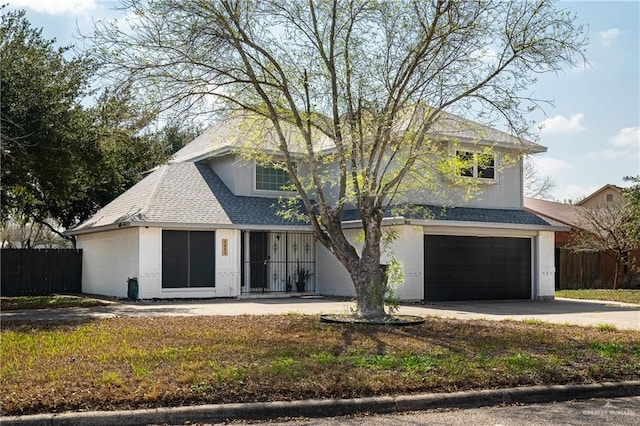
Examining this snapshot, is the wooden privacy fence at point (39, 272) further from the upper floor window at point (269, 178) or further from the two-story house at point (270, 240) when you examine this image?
the upper floor window at point (269, 178)

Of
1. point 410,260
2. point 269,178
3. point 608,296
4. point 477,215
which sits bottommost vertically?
point 608,296

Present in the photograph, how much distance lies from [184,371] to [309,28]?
819 cm

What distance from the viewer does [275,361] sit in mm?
8883

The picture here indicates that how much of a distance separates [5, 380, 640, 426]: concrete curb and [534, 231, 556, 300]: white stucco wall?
15151 millimetres

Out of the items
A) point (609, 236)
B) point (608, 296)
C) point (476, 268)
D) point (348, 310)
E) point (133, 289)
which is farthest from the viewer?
point (609, 236)

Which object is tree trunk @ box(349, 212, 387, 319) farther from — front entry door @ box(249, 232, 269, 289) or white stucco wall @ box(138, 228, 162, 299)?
front entry door @ box(249, 232, 269, 289)

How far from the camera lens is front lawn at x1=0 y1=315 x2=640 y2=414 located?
7211mm

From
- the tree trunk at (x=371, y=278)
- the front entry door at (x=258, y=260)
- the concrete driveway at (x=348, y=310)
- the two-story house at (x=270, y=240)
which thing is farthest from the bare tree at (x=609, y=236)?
the tree trunk at (x=371, y=278)

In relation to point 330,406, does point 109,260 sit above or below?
above

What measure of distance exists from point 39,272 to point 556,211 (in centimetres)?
2551

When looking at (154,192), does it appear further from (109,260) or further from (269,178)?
(269,178)

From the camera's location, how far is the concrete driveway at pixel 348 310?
633 inches

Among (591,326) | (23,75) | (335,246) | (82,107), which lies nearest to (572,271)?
(591,326)

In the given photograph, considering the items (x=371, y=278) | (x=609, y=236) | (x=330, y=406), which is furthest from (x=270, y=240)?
(x=330, y=406)
